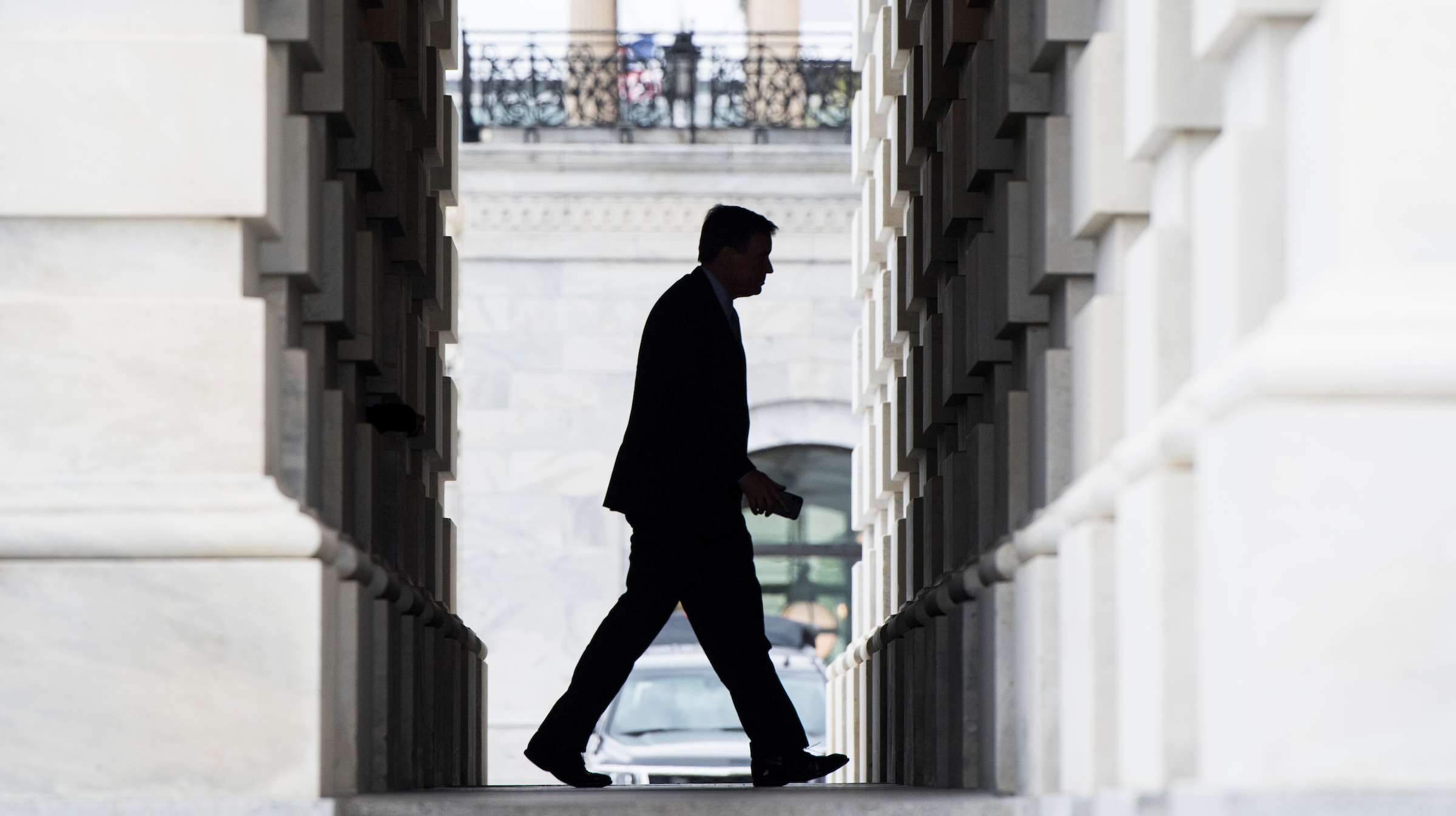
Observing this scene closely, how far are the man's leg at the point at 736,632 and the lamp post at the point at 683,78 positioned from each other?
49.8 ft

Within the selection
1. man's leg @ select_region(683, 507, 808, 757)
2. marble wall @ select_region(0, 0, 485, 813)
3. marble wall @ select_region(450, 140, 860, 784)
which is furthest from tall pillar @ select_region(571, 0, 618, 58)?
marble wall @ select_region(0, 0, 485, 813)

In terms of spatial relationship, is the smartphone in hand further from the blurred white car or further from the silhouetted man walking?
the blurred white car

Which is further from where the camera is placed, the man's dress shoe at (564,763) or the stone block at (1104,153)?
the man's dress shoe at (564,763)

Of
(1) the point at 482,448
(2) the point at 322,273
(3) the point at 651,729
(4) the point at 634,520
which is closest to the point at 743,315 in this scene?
(1) the point at 482,448

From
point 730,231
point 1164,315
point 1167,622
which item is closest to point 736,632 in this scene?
point 730,231

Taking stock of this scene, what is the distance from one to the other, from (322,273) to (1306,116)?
112 inches

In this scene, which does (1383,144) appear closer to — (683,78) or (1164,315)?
(1164,315)

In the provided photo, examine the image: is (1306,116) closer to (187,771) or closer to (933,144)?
(187,771)

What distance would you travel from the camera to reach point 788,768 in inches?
268

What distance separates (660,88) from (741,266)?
15394 millimetres

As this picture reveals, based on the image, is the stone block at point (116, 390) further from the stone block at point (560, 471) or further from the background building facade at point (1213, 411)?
the stone block at point (560, 471)

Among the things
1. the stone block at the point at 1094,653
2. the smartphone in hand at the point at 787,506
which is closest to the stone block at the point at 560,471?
the smartphone in hand at the point at 787,506

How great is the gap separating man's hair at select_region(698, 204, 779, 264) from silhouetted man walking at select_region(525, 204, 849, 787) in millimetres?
134

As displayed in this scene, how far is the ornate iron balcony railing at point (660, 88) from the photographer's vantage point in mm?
21906
